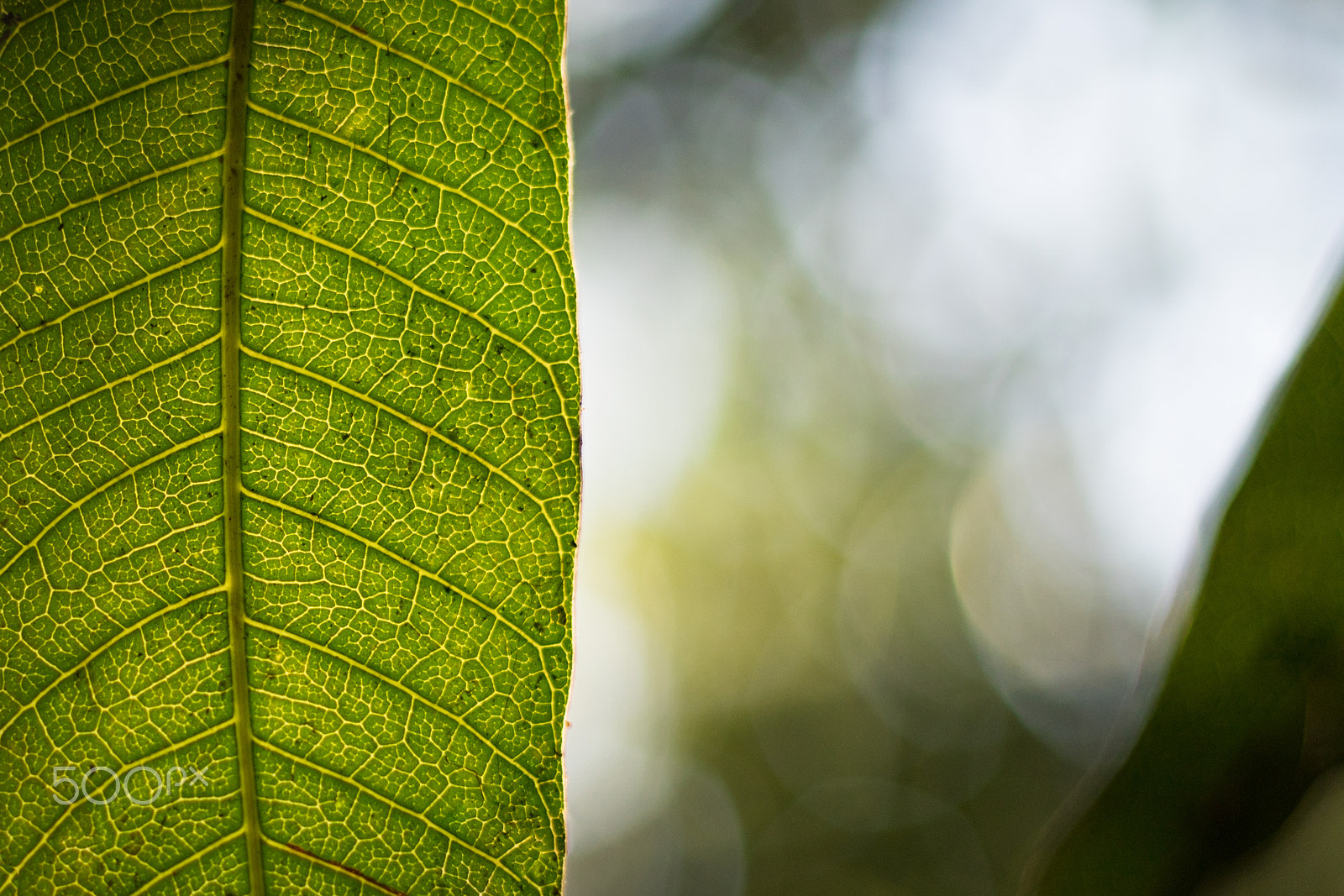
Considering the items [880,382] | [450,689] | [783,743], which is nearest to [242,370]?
[450,689]

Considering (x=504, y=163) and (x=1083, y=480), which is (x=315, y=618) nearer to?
(x=504, y=163)

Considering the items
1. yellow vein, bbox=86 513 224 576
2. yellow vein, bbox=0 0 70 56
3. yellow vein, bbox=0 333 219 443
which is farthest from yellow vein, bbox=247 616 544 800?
yellow vein, bbox=0 0 70 56

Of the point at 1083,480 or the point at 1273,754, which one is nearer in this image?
the point at 1273,754

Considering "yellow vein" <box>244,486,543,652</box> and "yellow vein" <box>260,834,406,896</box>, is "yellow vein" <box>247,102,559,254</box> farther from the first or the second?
"yellow vein" <box>260,834,406,896</box>

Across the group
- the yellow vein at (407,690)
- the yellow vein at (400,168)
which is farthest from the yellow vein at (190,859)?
the yellow vein at (400,168)

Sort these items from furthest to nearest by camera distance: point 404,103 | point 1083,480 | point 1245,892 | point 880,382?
point 880,382, point 1083,480, point 404,103, point 1245,892

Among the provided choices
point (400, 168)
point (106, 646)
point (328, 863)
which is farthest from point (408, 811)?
point (400, 168)
